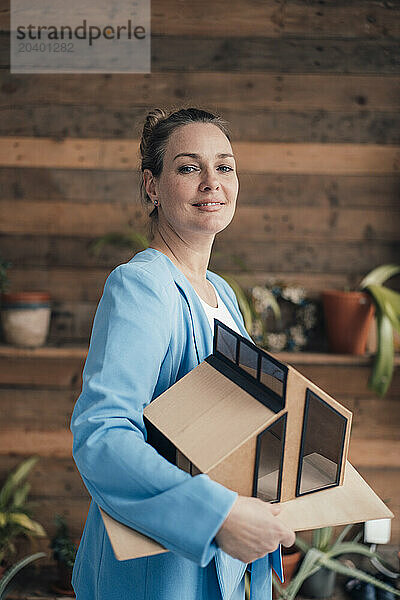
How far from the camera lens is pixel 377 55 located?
2.40m

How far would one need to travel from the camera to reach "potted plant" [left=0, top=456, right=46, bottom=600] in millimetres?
2226

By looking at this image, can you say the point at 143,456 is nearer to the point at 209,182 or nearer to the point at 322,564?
the point at 209,182

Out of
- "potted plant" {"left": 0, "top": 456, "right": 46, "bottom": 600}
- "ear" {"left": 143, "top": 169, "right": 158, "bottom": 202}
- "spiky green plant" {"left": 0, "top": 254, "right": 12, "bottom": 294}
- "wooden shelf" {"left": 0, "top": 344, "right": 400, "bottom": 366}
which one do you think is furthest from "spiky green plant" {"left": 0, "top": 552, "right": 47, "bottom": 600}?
"ear" {"left": 143, "top": 169, "right": 158, "bottom": 202}

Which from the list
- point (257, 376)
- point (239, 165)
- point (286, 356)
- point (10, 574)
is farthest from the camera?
point (239, 165)

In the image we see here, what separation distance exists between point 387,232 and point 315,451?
5.79ft

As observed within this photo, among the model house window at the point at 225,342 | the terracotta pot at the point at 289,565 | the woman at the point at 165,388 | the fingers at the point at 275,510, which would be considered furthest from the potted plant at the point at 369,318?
the fingers at the point at 275,510

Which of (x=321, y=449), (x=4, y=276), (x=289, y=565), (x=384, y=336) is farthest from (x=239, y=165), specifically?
(x=321, y=449)

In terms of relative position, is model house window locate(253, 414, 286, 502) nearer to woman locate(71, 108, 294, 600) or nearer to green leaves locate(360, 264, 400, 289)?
woman locate(71, 108, 294, 600)

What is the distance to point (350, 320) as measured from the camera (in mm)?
2307

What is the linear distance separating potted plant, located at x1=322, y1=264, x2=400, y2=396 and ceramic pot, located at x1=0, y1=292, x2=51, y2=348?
117cm

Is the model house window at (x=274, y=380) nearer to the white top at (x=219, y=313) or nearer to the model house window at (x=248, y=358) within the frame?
the model house window at (x=248, y=358)

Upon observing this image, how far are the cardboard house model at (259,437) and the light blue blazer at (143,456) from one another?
0.04 metres

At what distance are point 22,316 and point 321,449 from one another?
66.0 inches

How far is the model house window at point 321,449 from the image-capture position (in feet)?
2.76
